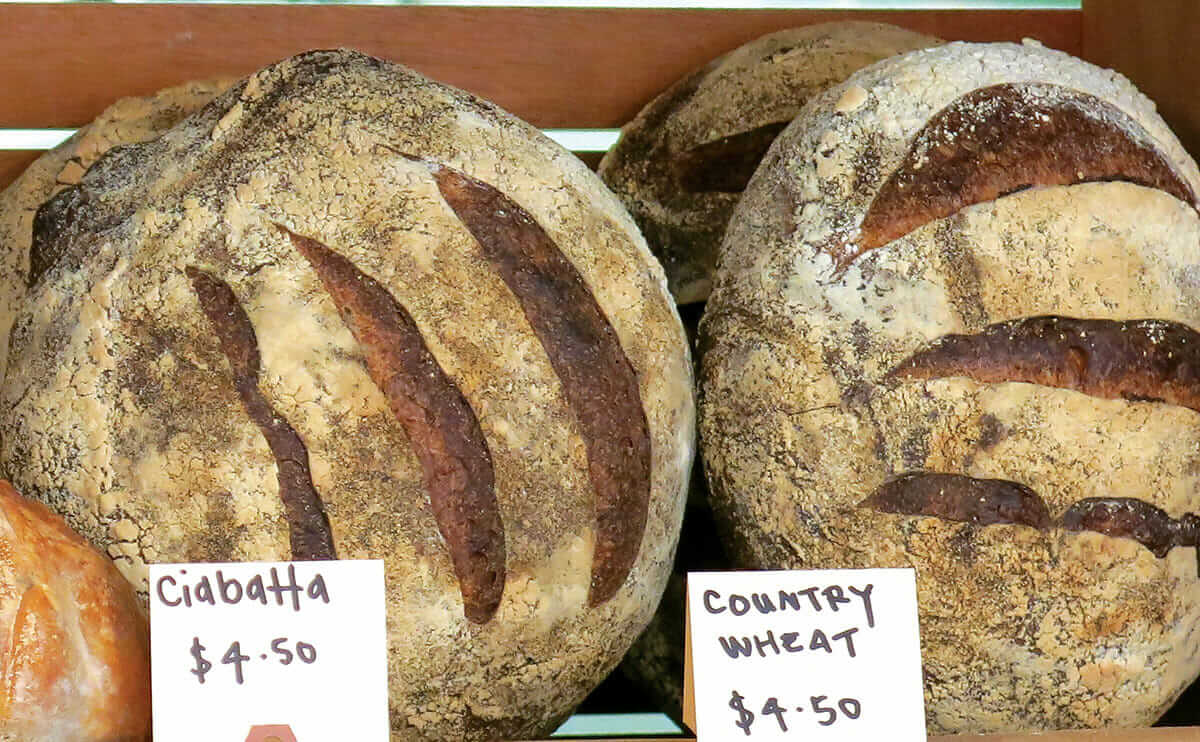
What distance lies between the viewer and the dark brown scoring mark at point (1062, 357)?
1.10 m

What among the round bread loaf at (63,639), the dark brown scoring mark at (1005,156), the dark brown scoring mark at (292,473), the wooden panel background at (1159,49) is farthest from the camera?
the wooden panel background at (1159,49)

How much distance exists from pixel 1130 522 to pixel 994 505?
0.43 ft

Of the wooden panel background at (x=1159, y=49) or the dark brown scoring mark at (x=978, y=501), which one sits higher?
the wooden panel background at (x=1159, y=49)

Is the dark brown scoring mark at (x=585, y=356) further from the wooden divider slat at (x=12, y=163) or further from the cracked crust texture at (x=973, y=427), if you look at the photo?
the wooden divider slat at (x=12, y=163)

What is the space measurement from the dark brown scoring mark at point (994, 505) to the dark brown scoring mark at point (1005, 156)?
8.3 inches

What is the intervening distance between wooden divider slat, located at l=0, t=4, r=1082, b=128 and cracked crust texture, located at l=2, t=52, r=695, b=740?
455 mm

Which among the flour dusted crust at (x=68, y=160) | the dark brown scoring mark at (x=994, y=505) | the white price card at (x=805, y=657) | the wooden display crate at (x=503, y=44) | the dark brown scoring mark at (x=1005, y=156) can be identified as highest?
the wooden display crate at (x=503, y=44)

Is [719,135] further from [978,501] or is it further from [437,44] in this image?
[978,501]

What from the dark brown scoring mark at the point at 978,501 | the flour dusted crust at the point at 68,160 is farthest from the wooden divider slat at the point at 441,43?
the dark brown scoring mark at the point at 978,501

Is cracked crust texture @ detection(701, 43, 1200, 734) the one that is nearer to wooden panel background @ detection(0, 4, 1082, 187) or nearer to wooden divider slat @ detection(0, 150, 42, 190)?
wooden panel background @ detection(0, 4, 1082, 187)

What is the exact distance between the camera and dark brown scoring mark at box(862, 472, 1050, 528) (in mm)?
1100

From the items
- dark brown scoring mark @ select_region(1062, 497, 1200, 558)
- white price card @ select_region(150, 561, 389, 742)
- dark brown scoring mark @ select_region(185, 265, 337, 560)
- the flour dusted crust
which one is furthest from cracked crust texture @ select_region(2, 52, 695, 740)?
dark brown scoring mark @ select_region(1062, 497, 1200, 558)

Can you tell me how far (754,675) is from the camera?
95 cm

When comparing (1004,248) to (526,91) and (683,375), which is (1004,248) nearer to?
(683,375)
